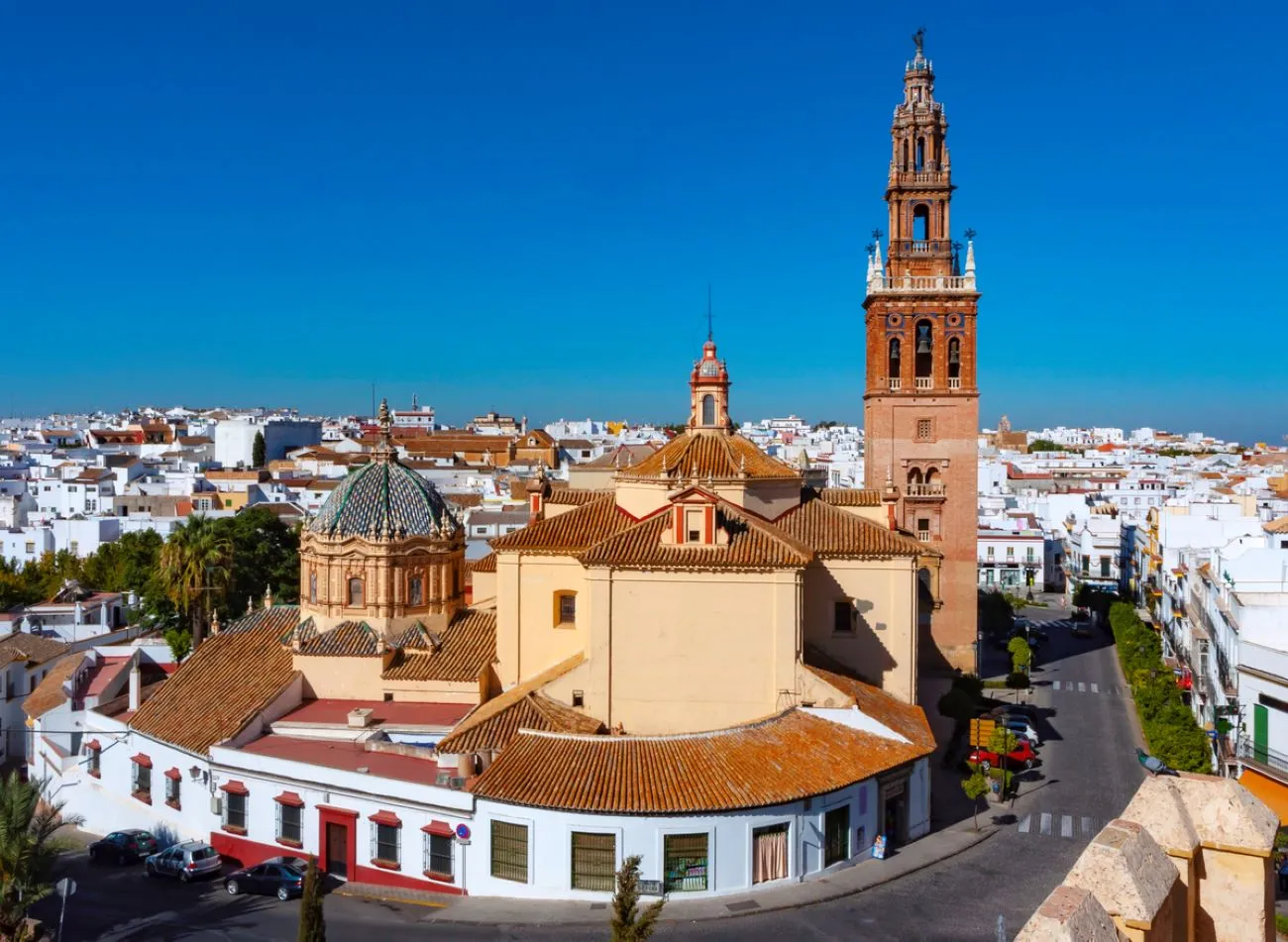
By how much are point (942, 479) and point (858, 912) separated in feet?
78.8

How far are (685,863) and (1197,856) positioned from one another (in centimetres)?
1696

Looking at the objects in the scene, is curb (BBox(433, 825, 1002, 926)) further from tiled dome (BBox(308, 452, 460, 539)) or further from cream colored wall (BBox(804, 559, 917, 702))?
tiled dome (BBox(308, 452, 460, 539))

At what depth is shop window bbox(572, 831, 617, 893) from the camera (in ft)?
75.7

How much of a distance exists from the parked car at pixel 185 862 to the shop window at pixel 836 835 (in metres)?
14.1

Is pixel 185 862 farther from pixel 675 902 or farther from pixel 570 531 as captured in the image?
pixel 570 531

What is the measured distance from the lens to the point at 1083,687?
45219 mm

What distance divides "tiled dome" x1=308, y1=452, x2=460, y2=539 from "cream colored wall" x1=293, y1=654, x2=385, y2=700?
12.1 ft

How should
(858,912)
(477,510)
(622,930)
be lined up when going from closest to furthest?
1. (622,930)
2. (858,912)
3. (477,510)

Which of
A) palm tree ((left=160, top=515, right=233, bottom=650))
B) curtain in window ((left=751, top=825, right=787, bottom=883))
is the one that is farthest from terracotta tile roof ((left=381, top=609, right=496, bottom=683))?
palm tree ((left=160, top=515, right=233, bottom=650))

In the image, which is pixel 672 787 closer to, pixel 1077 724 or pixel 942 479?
pixel 1077 724

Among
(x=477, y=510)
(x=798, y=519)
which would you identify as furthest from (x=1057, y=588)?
(x=798, y=519)

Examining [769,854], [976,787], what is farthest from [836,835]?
[976,787]

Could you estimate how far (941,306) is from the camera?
44062 millimetres

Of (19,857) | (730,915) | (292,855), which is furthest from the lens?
(292,855)
